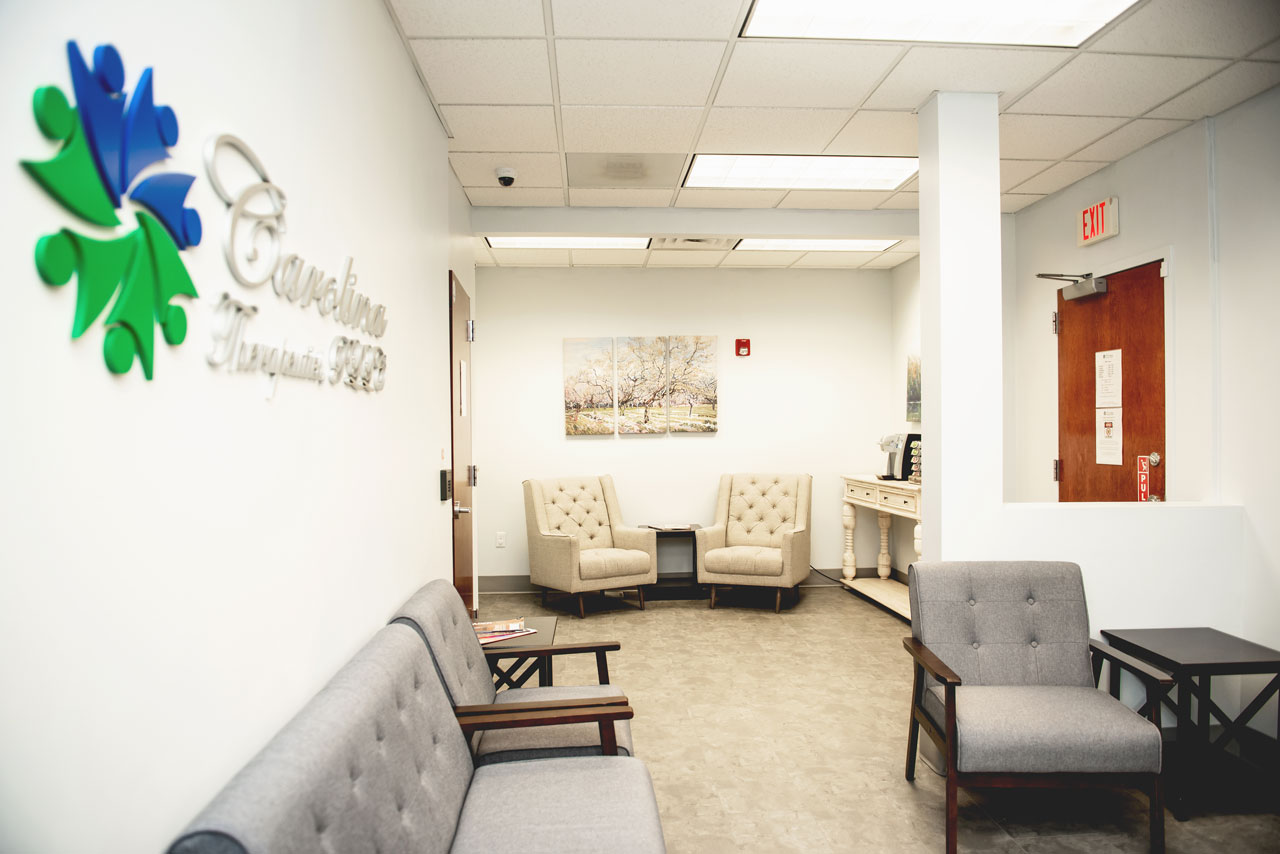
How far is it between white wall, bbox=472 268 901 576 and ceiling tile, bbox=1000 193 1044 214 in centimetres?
179

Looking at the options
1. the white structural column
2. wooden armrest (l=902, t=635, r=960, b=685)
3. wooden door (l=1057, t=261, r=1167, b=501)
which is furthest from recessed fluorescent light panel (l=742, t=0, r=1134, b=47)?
wooden armrest (l=902, t=635, r=960, b=685)

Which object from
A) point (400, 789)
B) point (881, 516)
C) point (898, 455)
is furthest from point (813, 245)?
point (400, 789)

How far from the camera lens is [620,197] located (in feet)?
14.6

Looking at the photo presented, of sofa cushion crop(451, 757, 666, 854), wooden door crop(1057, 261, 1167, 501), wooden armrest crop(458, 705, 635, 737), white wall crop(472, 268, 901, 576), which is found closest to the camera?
sofa cushion crop(451, 757, 666, 854)

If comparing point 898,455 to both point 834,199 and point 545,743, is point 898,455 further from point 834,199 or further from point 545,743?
point 545,743

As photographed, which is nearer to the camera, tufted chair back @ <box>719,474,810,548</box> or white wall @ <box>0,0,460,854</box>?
white wall @ <box>0,0,460,854</box>

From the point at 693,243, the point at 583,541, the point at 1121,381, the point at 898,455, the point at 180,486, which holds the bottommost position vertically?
the point at 583,541

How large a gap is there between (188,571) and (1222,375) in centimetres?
404

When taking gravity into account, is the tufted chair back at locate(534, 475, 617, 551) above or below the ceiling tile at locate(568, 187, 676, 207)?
below

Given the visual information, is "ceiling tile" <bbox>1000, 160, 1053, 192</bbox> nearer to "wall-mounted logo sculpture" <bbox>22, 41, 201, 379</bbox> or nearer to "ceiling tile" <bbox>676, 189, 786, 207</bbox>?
"ceiling tile" <bbox>676, 189, 786, 207</bbox>

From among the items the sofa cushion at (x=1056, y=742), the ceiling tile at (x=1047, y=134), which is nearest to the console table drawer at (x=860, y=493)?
the ceiling tile at (x=1047, y=134)

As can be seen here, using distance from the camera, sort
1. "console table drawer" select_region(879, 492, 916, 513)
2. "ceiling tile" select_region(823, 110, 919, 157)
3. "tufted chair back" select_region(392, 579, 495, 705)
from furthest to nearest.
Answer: "console table drawer" select_region(879, 492, 916, 513), "ceiling tile" select_region(823, 110, 919, 157), "tufted chair back" select_region(392, 579, 495, 705)

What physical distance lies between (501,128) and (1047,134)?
269 cm

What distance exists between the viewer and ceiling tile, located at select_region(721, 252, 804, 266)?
568 centimetres
